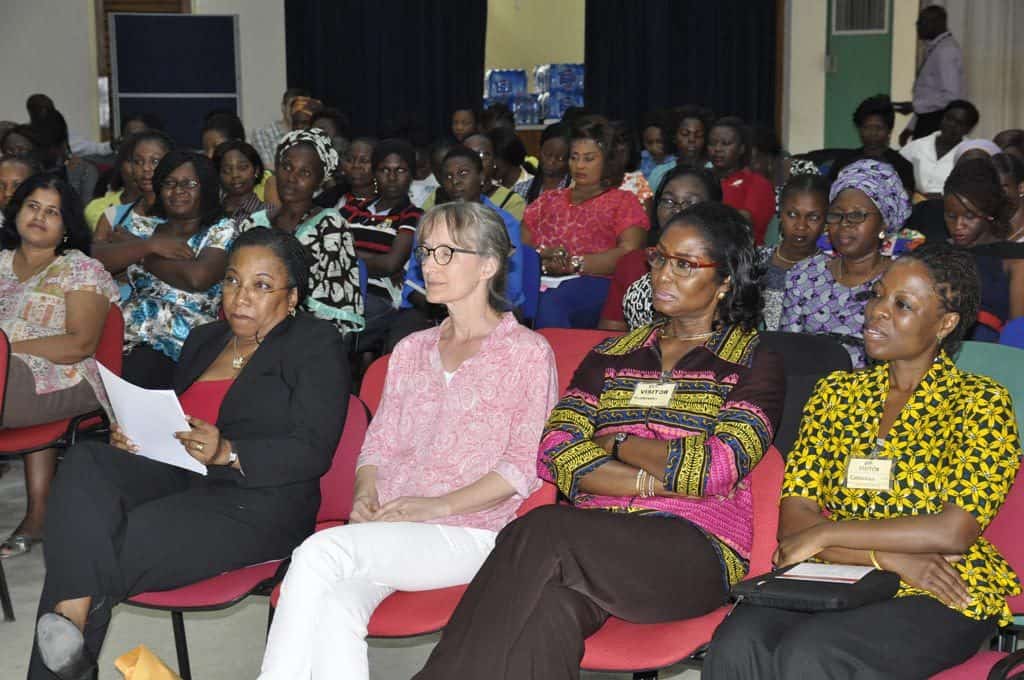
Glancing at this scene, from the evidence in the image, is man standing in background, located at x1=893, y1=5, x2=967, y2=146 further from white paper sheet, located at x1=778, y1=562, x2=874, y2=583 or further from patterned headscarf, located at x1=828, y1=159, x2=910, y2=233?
white paper sheet, located at x1=778, y1=562, x2=874, y2=583

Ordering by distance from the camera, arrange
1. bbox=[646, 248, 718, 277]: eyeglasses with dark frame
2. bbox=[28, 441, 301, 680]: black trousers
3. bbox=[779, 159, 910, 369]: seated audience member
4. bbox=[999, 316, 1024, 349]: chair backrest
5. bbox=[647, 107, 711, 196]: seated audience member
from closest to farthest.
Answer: bbox=[28, 441, 301, 680]: black trousers
bbox=[646, 248, 718, 277]: eyeglasses with dark frame
bbox=[999, 316, 1024, 349]: chair backrest
bbox=[779, 159, 910, 369]: seated audience member
bbox=[647, 107, 711, 196]: seated audience member

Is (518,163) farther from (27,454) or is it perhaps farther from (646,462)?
(646,462)

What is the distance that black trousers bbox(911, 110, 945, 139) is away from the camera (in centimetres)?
900

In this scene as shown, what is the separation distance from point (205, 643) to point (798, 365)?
1785 millimetres

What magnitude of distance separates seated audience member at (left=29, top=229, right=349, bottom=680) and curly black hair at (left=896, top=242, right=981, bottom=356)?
1.33m

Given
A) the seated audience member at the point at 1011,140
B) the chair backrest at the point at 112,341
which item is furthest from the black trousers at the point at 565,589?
the seated audience member at the point at 1011,140

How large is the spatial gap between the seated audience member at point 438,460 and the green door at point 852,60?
8482mm

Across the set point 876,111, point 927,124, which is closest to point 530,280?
point 876,111

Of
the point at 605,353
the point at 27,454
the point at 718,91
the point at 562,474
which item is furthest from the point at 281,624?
the point at 718,91

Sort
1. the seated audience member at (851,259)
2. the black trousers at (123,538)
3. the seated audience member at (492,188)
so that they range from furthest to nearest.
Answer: the seated audience member at (492,188) → the seated audience member at (851,259) → the black trousers at (123,538)

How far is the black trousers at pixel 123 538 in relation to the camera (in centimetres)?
257

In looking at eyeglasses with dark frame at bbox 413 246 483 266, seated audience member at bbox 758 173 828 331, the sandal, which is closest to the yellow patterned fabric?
eyeglasses with dark frame at bbox 413 246 483 266

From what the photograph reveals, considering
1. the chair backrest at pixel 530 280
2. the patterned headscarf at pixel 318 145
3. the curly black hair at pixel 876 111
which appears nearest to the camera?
the chair backrest at pixel 530 280

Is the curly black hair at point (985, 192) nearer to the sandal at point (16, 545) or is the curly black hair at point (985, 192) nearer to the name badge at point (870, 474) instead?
the name badge at point (870, 474)
